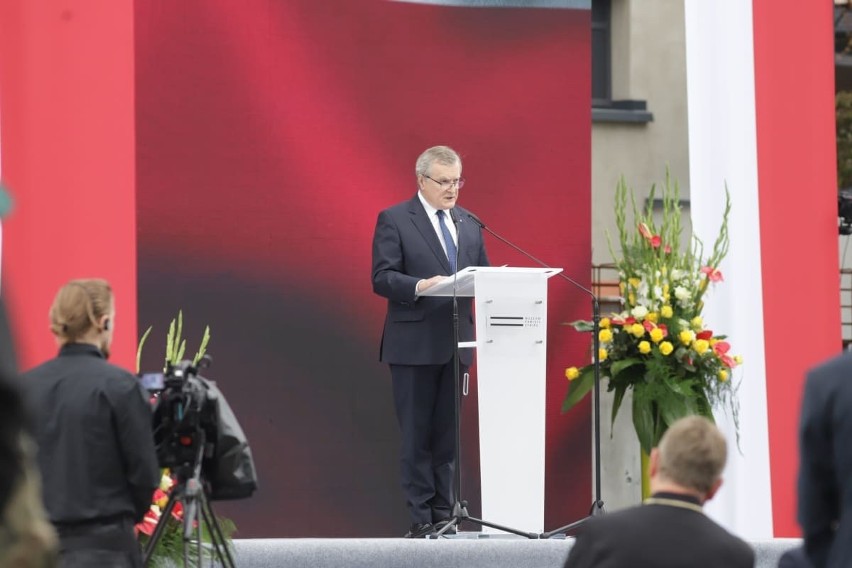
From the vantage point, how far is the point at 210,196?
6699 mm

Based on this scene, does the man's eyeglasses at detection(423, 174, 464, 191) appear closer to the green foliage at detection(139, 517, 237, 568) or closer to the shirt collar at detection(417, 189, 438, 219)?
the shirt collar at detection(417, 189, 438, 219)

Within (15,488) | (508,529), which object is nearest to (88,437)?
(15,488)

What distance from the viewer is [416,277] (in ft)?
19.0

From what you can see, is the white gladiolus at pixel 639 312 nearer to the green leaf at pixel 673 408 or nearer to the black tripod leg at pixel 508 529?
the green leaf at pixel 673 408

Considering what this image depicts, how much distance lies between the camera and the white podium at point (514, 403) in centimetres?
547

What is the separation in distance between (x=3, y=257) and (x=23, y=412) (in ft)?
15.2

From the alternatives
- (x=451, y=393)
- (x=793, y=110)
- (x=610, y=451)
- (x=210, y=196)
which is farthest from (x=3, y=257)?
(x=610, y=451)

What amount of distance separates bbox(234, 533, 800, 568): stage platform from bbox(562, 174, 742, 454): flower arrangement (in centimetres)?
150

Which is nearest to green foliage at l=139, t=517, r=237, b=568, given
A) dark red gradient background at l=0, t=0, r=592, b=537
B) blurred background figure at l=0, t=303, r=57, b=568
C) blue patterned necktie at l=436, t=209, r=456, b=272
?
blue patterned necktie at l=436, t=209, r=456, b=272

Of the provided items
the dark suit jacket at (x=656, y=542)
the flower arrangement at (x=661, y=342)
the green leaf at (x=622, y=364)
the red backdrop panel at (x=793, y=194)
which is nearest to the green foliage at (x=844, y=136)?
the red backdrop panel at (x=793, y=194)

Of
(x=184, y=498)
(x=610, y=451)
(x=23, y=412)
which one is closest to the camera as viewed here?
(x=23, y=412)

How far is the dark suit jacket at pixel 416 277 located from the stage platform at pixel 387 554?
1.01m

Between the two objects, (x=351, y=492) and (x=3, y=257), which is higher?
(x=3, y=257)

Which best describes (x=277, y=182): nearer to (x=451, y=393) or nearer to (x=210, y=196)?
(x=210, y=196)
